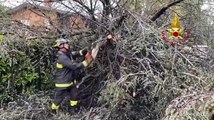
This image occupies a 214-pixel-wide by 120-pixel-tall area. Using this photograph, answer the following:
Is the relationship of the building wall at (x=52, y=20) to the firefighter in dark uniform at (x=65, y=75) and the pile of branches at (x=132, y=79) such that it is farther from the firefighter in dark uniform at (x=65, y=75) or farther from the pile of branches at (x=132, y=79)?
the firefighter in dark uniform at (x=65, y=75)

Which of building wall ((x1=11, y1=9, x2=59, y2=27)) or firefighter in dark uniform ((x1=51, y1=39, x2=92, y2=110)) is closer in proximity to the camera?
firefighter in dark uniform ((x1=51, y1=39, x2=92, y2=110))

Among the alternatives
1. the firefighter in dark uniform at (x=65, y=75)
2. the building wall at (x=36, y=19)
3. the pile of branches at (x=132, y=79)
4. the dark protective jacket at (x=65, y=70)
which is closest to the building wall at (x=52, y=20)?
the building wall at (x=36, y=19)

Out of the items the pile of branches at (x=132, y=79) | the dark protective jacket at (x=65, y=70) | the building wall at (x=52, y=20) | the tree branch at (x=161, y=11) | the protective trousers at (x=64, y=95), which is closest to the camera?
the pile of branches at (x=132, y=79)

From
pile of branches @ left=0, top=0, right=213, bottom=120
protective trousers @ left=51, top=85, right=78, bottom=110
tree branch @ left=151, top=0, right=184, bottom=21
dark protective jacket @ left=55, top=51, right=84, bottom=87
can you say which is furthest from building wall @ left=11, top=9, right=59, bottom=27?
tree branch @ left=151, top=0, right=184, bottom=21

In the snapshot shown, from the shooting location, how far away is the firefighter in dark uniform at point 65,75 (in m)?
5.45

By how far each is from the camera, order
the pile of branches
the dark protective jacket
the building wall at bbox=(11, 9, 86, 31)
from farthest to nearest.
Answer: the building wall at bbox=(11, 9, 86, 31)
the dark protective jacket
the pile of branches

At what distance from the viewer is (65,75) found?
18.4 feet

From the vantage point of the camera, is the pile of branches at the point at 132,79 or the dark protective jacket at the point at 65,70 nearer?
the pile of branches at the point at 132,79

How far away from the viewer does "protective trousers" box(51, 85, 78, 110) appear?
18.5ft

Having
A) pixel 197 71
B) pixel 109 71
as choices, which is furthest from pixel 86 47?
pixel 197 71

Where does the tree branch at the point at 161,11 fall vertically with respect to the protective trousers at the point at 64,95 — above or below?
above

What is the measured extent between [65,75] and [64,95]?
0.38 metres

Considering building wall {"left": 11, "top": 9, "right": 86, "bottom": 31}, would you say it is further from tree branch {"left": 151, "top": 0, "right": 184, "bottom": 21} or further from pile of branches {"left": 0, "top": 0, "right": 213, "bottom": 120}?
tree branch {"left": 151, "top": 0, "right": 184, "bottom": 21}

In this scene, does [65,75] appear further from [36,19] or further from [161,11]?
[161,11]
